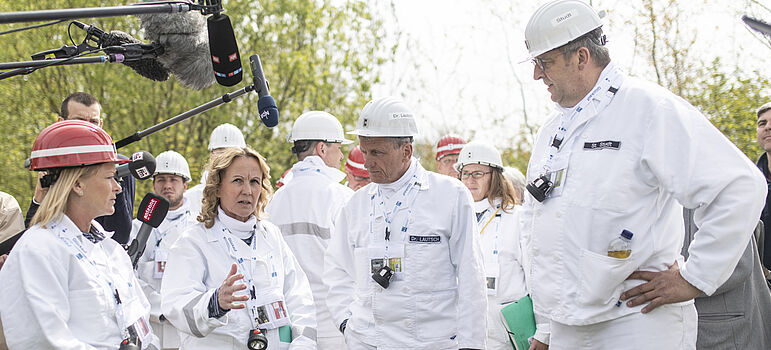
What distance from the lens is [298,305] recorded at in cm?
504

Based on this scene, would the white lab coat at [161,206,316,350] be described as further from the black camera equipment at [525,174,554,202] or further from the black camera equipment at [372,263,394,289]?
the black camera equipment at [525,174,554,202]

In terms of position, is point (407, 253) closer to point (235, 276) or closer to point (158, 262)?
point (235, 276)

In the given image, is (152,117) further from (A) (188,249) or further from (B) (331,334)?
(A) (188,249)

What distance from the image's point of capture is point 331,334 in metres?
6.69

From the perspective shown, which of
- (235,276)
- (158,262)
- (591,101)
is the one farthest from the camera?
(158,262)

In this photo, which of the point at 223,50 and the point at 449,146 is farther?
the point at 449,146

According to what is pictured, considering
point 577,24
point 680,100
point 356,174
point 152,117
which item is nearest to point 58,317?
point 577,24

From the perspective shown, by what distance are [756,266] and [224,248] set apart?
11.4ft

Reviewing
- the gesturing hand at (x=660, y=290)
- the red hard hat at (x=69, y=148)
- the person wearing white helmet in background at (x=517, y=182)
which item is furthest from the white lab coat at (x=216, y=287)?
the person wearing white helmet in background at (x=517, y=182)

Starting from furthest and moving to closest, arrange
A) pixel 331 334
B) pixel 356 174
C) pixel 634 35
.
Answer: pixel 634 35, pixel 356 174, pixel 331 334

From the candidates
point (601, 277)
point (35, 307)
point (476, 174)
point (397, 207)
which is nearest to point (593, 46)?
point (601, 277)

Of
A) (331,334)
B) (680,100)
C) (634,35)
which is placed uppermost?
(634,35)

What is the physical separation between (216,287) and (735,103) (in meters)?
10.2

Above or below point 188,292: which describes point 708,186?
above
